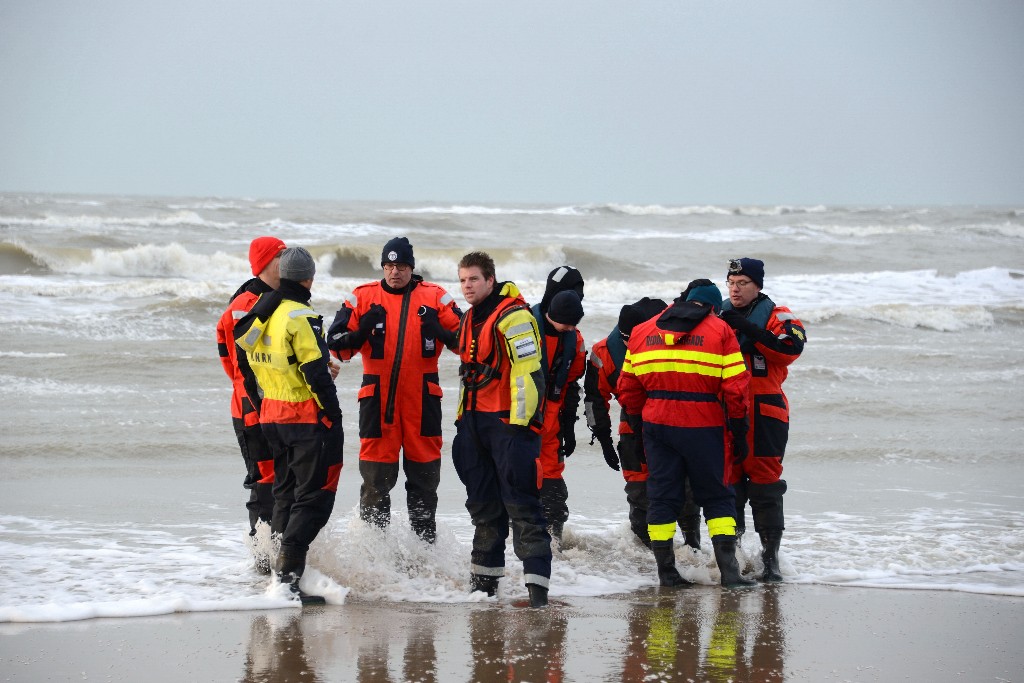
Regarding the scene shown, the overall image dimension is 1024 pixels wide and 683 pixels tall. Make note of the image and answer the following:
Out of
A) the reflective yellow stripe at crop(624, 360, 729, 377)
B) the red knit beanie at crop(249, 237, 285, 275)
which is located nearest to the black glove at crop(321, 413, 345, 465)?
the red knit beanie at crop(249, 237, 285, 275)

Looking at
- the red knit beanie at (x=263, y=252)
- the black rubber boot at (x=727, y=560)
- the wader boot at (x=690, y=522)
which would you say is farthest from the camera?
the wader boot at (x=690, y=522)

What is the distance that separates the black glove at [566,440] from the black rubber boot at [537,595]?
0.95m

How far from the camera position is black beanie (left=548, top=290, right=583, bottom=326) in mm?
5684

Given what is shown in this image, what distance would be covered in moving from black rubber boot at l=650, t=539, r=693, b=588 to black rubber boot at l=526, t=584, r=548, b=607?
2.70 ft

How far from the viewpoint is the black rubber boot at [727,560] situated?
575cm

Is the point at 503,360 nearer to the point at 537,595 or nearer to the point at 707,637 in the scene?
the point at 537,595

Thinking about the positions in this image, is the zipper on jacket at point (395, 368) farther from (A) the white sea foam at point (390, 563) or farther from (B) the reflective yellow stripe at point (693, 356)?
(B) the reflective yellow stripe at point (693, 356)

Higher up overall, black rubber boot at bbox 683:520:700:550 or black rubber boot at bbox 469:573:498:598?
black rubber boot at bbox 683:520:700:550

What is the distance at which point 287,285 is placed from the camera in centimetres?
529

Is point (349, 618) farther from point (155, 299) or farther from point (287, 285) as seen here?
point (155, 299)

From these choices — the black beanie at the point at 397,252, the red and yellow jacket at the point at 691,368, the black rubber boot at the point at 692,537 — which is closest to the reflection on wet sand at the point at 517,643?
the red and yellow jacket at the point at 691,368

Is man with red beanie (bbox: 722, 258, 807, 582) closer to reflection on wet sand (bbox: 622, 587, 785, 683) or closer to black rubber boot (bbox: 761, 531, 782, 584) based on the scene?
black rubber boot (bbox: 761, 531, 782, 584)

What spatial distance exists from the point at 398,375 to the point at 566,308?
1019 mm

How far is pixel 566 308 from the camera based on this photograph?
5.68 m
